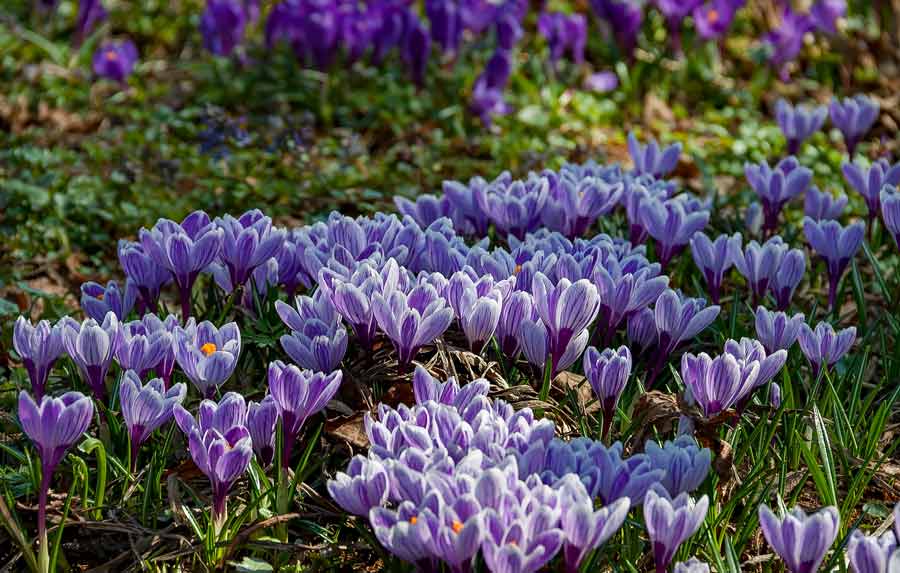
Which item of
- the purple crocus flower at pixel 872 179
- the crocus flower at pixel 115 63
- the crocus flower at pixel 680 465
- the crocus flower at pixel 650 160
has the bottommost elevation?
the crocus flower at pixel 680 465

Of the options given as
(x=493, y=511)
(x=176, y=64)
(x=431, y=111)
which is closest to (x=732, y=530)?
(x=493, y=511)

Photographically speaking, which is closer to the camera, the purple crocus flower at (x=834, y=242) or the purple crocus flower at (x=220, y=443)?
the purple crocus flower at (x=220, y=443)

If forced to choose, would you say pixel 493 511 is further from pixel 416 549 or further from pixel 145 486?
pixel 145 486

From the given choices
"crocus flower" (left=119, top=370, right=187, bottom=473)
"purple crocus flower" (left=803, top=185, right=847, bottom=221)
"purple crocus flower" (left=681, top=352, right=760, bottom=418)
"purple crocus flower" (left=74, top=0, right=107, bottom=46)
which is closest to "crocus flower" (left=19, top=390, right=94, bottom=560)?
"crocus flower" (left=119, top=370, right=187, bottom=473)

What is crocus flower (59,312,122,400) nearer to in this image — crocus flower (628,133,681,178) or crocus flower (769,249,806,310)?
crocus flower (769,249,806,310)

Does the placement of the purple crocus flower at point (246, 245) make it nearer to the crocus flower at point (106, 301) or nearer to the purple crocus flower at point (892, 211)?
the crocus flower at point (106, 301)

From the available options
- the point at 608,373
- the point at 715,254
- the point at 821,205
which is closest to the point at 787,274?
the point at 715,254

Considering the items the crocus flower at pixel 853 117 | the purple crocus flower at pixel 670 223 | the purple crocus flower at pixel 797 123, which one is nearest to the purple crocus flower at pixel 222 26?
the purple crocus flower at pixel 797 123

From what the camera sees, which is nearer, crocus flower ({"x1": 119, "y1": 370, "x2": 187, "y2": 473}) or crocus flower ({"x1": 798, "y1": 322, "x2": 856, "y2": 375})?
crocus flower ({"x1": 119, "y1": 370, "x2": 187, "y2": 473})
